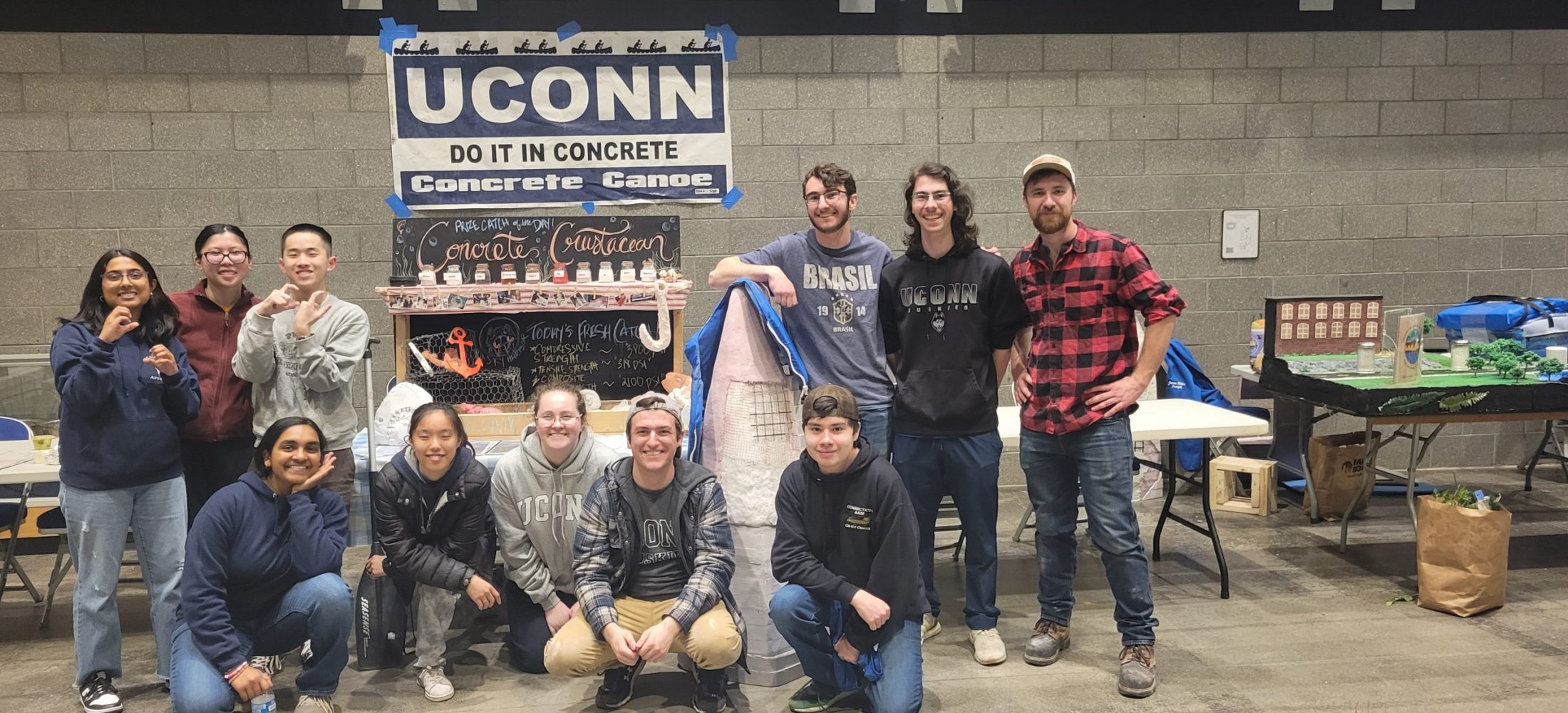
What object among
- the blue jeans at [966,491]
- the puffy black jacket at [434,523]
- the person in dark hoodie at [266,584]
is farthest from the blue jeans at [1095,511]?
the person in dark hoodie at [266,584]

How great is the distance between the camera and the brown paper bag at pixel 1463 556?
3.75 m

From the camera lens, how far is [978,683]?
334cm

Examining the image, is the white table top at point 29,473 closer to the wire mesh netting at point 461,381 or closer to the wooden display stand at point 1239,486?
the wire mesh netting at point 461,381

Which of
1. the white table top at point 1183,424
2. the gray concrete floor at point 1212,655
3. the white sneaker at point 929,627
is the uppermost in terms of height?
the white table top at point 1183,424

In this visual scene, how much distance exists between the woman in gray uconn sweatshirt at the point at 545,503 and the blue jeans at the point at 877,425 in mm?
826

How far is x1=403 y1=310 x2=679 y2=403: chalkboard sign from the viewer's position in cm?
414

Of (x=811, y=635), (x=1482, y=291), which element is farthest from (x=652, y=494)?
(x=1482, y=291)

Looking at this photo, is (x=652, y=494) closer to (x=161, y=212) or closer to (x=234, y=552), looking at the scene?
(x=234, y=552)

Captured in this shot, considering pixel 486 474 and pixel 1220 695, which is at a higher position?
pixel 486 474

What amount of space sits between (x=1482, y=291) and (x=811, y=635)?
5209mm

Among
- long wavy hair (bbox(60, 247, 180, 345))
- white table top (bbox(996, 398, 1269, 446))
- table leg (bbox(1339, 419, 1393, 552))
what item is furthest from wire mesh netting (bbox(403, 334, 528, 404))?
table leg (bbox(1339, 419, 1393, 552))

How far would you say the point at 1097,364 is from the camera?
3186 mm

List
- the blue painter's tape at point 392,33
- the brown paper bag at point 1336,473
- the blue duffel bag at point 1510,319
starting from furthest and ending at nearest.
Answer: the blue painter's tape at point 392,33
the brown paper bag at point 1336,473
the blue duffel bag at point 1510,319

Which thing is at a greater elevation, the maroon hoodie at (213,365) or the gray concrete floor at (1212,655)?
the maroon hoodie at (213,365)
